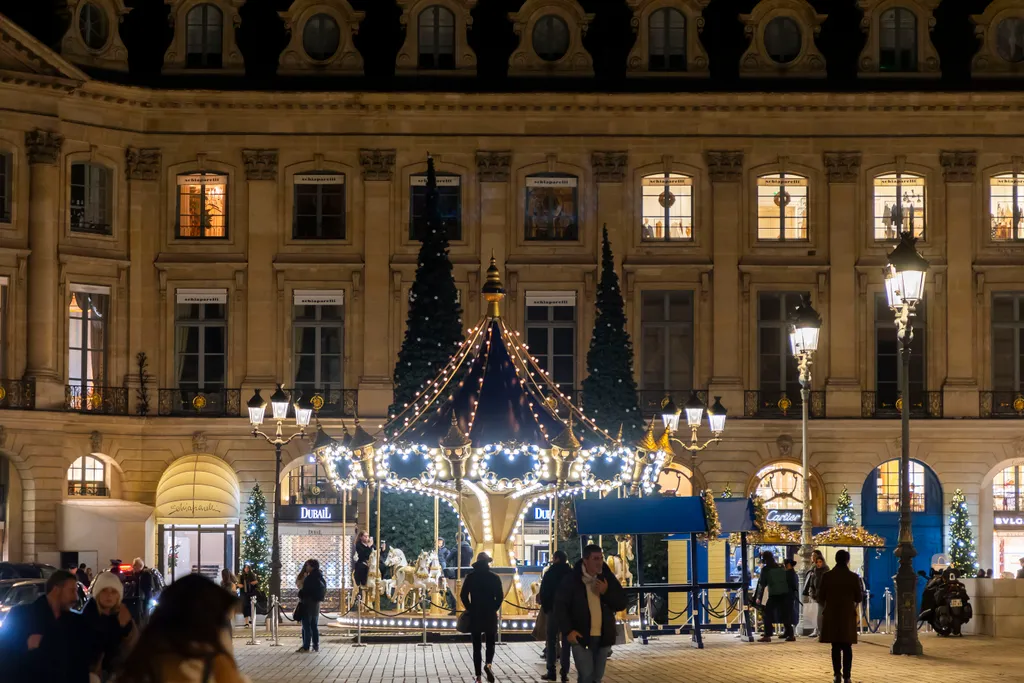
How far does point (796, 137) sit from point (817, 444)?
734cm

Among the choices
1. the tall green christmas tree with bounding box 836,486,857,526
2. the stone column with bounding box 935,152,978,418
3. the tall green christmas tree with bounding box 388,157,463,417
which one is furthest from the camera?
the stone column with bounding box 935,152,978,418

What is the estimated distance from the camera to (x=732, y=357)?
2100 inches

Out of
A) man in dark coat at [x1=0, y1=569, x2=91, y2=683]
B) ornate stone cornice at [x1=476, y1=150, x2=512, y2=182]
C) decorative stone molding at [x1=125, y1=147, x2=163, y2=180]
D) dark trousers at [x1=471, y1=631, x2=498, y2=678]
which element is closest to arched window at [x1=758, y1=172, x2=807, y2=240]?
ornate stone cornice at [x1=476, y1=150, x2=512, y2=182]

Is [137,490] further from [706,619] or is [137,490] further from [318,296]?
[706,619]

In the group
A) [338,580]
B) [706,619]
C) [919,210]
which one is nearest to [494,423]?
[706,619]

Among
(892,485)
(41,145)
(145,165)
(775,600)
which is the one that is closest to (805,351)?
(775,600)

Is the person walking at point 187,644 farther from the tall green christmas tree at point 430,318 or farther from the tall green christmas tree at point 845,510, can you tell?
the tall green christmas tree at point 845,510

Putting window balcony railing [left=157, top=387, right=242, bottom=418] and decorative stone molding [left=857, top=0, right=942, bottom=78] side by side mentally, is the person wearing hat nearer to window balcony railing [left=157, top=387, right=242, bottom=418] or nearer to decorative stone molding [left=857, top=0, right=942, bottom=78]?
window balcony railing [left=157, top=387, right=242, bottom=418]

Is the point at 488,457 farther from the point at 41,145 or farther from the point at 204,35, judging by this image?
the point at 204,35

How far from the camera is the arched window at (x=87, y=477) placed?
5206 centimetres

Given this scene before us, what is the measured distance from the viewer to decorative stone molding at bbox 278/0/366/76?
5353 centimetres

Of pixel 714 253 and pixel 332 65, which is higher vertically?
pixel 332 65

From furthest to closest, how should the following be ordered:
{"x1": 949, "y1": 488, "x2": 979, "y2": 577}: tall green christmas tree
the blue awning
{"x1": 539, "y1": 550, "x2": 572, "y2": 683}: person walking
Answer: {"x1": 949, "y1": 488, "x2": 979, "y2": 577}: tall green christmas tree → the blue awning → {"x1": 539, "y1": 550, "x2": 572, "y2": 683}: person walking

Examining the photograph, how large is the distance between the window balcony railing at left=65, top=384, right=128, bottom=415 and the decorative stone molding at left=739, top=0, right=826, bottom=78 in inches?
654
